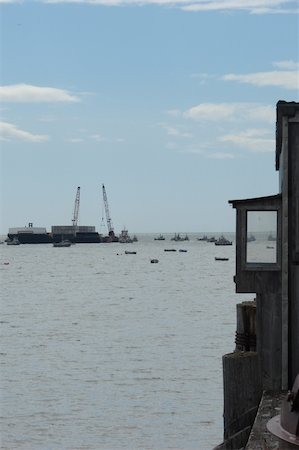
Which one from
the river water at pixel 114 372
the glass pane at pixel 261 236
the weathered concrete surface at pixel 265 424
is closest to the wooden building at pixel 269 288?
the glass pane at pixel 261 236

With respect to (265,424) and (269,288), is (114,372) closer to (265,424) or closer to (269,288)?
(269,288)

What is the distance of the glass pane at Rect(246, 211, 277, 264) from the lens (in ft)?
52.0

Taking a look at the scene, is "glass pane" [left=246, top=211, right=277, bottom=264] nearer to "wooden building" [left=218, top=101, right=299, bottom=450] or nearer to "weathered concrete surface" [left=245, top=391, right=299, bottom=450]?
"wooden building" [left=218, top=101, right=299, bottom=450]

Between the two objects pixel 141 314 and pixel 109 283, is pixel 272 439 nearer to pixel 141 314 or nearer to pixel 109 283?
pixel 141 314

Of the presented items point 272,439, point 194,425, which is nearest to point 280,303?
point 272,439

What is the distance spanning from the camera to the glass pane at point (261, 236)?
15836 mm

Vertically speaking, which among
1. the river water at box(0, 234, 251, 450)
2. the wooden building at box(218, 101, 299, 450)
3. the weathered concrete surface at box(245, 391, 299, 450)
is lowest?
the river water at box(0, 234, 251, 450)

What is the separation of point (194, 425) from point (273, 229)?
10.3 metres

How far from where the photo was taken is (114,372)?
3441 cm

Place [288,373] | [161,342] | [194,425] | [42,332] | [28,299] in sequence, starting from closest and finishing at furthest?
[288,373], [194,425], [161,342], [42,332], [28,299]

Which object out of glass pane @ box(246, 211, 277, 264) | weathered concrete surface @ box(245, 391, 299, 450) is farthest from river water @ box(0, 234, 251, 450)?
glass pane @ box(246, 211, 277, 264)

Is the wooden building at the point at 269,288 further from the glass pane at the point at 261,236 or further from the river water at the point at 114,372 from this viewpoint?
the river water at the point at 114,372

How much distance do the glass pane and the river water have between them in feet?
26.0

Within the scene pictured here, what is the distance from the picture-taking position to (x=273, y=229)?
16.0 metres
